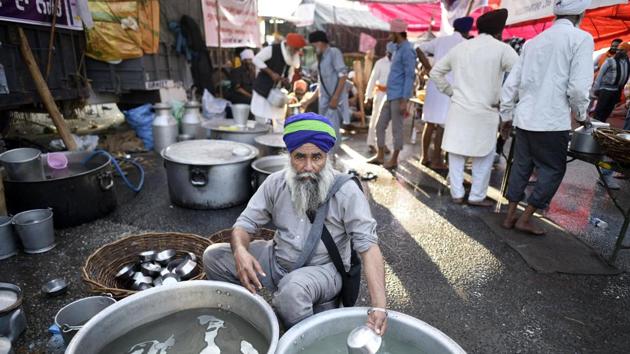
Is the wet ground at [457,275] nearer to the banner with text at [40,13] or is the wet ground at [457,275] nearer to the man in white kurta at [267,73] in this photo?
the banner with text at [40,13]

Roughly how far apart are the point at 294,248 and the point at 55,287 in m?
1.92

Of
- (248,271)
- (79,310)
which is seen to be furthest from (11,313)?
(248,271)

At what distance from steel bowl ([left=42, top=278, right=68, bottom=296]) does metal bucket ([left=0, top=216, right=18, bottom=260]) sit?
809 mm

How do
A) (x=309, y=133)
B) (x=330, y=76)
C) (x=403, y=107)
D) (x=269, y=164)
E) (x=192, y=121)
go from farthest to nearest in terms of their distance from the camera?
(x=192, y=121)
(x=403, y=107)
(x=330, y=76)
(x=269, y=164)
(x=309, y=133)

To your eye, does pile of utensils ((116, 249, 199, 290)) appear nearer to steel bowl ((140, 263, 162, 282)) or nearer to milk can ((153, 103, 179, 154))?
steel bowl ((140, 263, 162, 282))

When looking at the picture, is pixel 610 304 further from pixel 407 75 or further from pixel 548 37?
pixel 407 75

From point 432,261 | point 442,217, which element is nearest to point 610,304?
point 432,261

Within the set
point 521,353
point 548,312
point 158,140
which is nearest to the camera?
point 521,353

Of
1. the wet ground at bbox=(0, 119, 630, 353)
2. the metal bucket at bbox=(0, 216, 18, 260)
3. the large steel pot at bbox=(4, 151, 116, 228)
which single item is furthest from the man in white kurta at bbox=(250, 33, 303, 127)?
the metal bucket at bbox=(0, 216, 18, 260)

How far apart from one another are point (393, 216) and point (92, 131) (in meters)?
6.80

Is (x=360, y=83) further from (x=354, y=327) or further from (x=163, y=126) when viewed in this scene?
(x=354, y=327)

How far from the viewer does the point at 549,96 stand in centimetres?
343

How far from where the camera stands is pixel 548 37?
11.0ft

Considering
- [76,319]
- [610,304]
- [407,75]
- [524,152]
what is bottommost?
[610,304]
